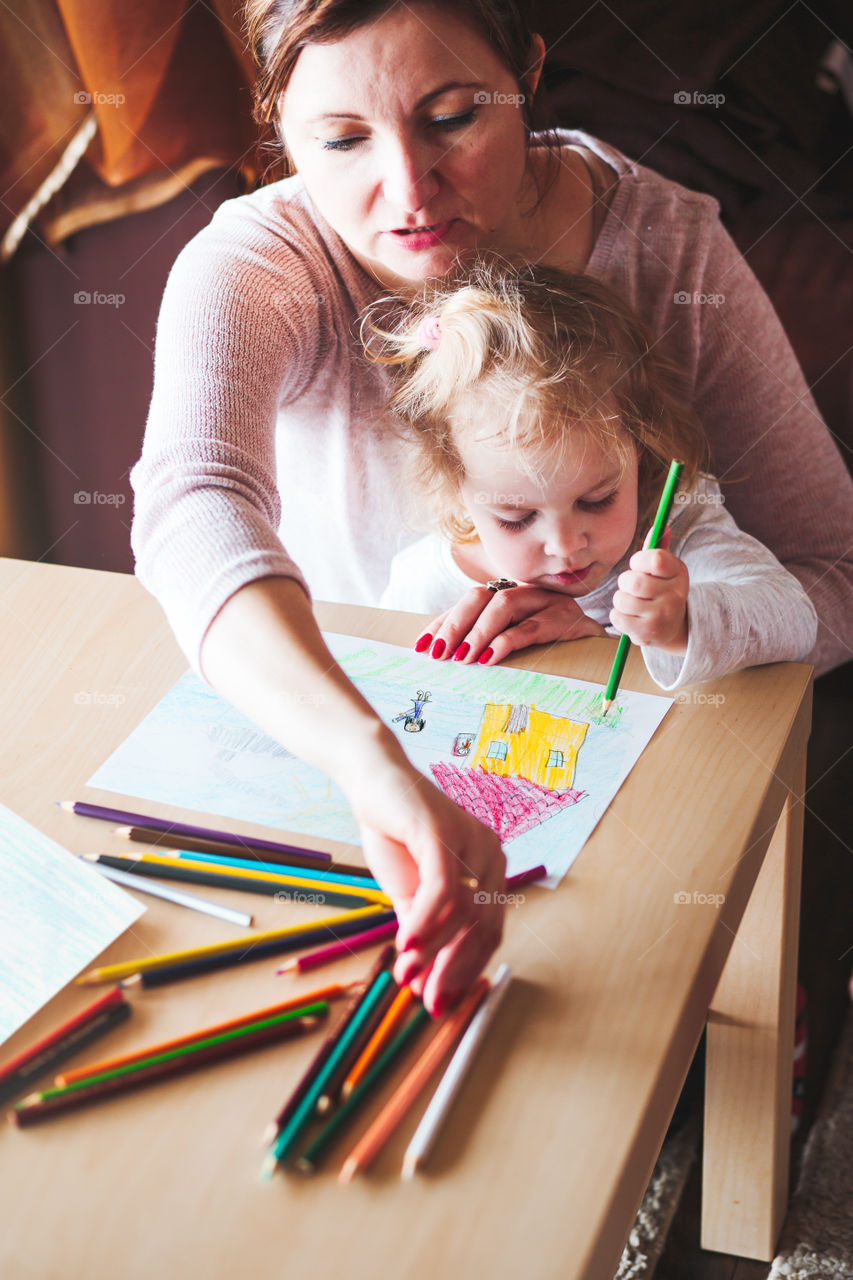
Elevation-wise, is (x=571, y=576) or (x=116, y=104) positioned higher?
(x=116, y=104)

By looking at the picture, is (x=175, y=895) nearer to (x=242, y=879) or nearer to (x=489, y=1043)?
(x=242, y=879)

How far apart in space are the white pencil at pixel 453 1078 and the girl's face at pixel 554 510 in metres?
0.44

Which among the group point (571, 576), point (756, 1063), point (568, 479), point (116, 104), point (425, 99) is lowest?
point (756, 1063)

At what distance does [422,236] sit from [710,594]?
40 centimetres

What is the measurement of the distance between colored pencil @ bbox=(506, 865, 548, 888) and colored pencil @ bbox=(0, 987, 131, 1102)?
0.23 m

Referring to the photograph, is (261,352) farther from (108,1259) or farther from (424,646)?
(108,1259)

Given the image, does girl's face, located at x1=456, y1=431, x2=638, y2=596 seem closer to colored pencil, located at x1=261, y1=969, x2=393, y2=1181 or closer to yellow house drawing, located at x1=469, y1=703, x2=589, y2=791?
yellow house drawing, located at x1=469, y1=703, x2=589, y2=791

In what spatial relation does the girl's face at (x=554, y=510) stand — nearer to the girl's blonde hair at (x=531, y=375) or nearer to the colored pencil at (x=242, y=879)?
the girl's blonde hair at (x=531, y=375)

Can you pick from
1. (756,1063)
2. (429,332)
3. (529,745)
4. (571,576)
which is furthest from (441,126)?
(756,1063)

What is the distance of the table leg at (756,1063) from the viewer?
2.94 feet

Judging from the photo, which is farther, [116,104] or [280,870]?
[116,104]

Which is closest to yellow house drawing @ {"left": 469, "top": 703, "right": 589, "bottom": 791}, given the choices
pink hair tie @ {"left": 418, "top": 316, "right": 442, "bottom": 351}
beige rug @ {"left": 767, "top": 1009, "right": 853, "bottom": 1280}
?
pink hair tie @ {"left": 418, "top": 316, "right": 442, "bottom": 351}

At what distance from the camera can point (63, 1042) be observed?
569mm

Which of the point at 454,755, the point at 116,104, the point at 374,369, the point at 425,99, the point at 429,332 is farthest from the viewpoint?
the point at 116,104
